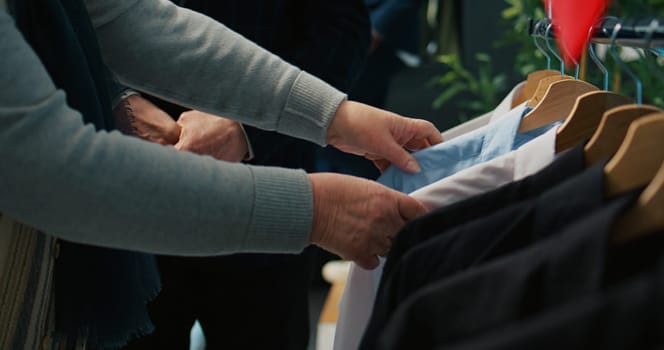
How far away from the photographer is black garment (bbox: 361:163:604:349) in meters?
0.72

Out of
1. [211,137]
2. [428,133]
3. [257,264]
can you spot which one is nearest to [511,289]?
[428,133]

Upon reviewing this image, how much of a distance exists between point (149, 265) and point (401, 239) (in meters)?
0.48

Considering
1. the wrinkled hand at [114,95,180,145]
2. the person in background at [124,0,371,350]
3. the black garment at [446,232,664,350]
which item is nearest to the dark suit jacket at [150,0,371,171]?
the person in background at [124,0,371,350]

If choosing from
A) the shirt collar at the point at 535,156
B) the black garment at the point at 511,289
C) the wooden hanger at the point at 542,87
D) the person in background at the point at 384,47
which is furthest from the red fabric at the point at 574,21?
the person in background at the point at 384,47

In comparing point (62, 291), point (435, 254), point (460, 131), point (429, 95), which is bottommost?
point (429, 95)

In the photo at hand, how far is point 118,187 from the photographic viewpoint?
0.76 meters

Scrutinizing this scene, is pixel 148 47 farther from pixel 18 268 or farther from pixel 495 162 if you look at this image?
pixel 495 162

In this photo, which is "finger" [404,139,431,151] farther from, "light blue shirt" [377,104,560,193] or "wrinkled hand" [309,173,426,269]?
"wrinkled hand" [309,173,426,269]

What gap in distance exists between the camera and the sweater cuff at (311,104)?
108 centimetres

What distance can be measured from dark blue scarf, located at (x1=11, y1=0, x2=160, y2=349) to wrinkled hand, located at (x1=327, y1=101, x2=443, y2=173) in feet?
1.07

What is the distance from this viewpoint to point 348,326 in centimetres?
97

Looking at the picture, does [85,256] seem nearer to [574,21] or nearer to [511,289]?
[511,289]

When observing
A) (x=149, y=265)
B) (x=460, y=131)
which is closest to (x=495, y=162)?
(x=460, y=131)

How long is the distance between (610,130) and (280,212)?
14.2 inches
